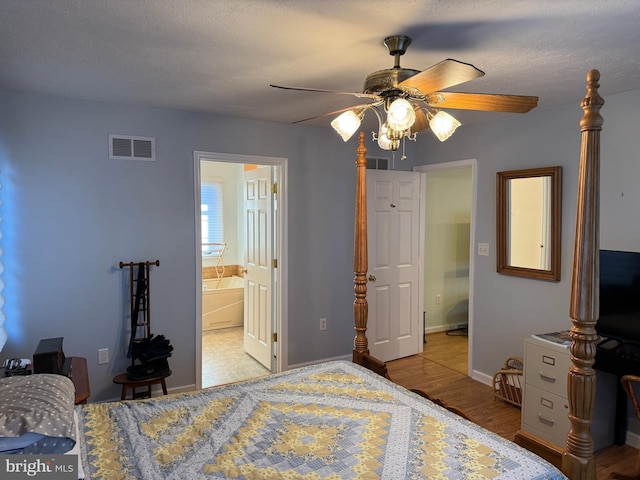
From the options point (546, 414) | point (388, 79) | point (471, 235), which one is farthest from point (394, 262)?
point (388, 79)

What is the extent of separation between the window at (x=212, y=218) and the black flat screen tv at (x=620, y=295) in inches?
192

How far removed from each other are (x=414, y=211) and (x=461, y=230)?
148cm

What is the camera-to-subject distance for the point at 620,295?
2.67 m

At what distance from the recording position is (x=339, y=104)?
3.20 m

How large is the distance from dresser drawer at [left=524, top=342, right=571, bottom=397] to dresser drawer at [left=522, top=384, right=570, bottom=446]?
5 cm

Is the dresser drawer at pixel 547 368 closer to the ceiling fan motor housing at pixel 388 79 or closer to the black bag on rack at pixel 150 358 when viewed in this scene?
the ceiling fan motor housing at pixel 388 79

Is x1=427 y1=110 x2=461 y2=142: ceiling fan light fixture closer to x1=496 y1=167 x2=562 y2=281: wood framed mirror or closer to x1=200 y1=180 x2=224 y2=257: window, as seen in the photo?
x1=496 y1=167 x2=562 y2=281: wood framed mirror

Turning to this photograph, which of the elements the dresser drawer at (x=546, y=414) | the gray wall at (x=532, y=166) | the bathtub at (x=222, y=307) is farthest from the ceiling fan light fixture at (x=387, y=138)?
the bathtub at (x=222, y=307)

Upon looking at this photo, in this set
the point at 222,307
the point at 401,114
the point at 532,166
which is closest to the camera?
the point at 401,114

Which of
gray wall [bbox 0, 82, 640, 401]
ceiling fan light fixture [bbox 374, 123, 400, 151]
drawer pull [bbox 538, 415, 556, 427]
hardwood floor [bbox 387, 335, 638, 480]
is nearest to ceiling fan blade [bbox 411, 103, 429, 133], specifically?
ceiling fan light fixture [bbox 374, 123, 400, 151]

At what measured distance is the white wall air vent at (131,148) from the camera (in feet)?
10.6

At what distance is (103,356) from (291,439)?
86.5 inches

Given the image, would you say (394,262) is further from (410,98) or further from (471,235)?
(410,98)

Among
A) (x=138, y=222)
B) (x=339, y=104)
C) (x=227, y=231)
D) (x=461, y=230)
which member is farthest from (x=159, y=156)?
(x=461, y=230)
